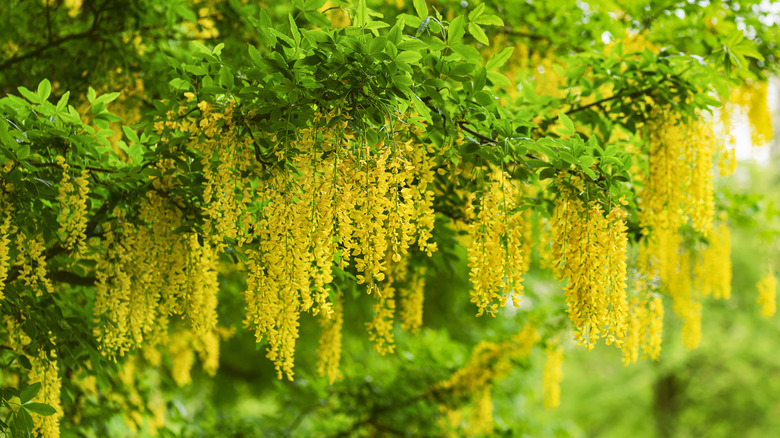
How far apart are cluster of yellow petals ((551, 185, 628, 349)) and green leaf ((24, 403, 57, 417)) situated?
6.93ft

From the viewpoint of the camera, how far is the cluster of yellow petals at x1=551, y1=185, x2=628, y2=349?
2.59 metres

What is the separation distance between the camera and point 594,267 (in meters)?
2.61

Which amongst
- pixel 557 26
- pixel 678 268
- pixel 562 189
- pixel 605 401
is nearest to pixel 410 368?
pixel 678 268

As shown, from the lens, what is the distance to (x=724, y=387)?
13.3m

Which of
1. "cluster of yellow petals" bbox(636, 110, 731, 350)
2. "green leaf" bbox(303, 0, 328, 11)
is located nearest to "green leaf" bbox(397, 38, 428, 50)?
"green leaf" bbox(303, 0, 328, 11)

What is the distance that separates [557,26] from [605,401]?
11.2 meters

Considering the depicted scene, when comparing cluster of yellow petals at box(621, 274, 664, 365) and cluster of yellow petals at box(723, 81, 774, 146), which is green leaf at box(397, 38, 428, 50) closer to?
cluster of yellow petals at box(621, 274, 664, 365)

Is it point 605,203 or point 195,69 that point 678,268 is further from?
point 195,69

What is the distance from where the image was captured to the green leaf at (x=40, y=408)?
2.53m

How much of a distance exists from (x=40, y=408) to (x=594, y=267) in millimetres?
2271

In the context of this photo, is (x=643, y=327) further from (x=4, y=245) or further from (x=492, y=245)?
(x=4, y=245)

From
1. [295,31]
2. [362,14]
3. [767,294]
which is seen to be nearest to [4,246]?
[295,31]

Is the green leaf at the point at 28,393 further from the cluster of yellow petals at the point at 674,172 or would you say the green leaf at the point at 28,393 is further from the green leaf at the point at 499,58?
the cluster of yellow petals at the point at 674,172

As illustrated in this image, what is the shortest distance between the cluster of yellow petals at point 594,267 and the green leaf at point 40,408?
6.93 feet
